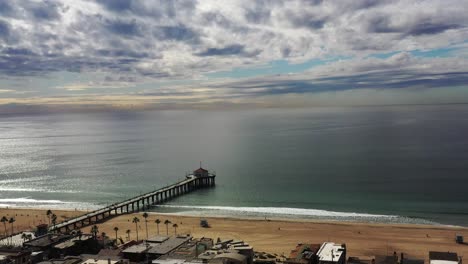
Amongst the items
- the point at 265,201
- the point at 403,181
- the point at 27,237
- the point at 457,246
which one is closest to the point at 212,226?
the point at 265,201

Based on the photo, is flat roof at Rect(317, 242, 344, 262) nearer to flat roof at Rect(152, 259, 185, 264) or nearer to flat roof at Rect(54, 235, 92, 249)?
flat roof at Rect(152, 259, 185, 264)

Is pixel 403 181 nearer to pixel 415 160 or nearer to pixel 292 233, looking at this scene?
pixel 415 160

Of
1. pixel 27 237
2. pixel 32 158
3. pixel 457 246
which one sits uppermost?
pixel 32 158

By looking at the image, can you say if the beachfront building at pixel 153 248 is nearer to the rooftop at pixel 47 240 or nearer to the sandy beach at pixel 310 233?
the rooftop at pixel 47 240

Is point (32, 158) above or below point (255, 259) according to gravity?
above

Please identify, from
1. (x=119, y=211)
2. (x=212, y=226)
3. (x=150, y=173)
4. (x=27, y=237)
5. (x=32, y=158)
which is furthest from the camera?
(x=32, y=158)

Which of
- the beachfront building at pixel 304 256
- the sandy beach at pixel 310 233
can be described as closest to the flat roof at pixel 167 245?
the sandy beach at pixel 310 233

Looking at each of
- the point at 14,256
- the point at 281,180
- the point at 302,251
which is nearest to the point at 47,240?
the point at 14,256
